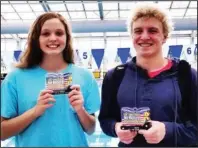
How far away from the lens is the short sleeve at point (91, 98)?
143cm

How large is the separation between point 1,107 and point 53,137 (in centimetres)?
28

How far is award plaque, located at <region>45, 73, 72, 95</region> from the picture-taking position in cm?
131

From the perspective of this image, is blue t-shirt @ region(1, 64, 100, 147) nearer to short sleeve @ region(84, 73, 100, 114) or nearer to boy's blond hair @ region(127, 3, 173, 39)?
short sleeve @ region(84, 73, 100, 114)

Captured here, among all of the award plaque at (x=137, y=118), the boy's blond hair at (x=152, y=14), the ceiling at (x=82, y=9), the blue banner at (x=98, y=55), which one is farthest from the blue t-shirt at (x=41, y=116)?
the ceiling at (x=82, y=9)

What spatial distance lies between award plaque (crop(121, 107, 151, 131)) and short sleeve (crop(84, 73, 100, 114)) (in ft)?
0.87

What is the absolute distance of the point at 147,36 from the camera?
128 cm

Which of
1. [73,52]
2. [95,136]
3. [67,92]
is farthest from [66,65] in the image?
[95,136]

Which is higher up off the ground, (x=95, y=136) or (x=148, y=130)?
(x=148, y=130)

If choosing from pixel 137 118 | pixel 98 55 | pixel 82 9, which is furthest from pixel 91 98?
pixel 82 9

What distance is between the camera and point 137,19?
4.40 ft

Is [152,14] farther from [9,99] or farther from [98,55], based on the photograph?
[98,55]

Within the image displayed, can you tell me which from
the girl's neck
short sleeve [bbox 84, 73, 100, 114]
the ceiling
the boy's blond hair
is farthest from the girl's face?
the ceiling

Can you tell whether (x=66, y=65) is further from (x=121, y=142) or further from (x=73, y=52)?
(x=121, y=142)

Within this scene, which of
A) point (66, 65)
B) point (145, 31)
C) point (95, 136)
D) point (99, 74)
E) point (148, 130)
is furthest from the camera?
point (95, 136)
